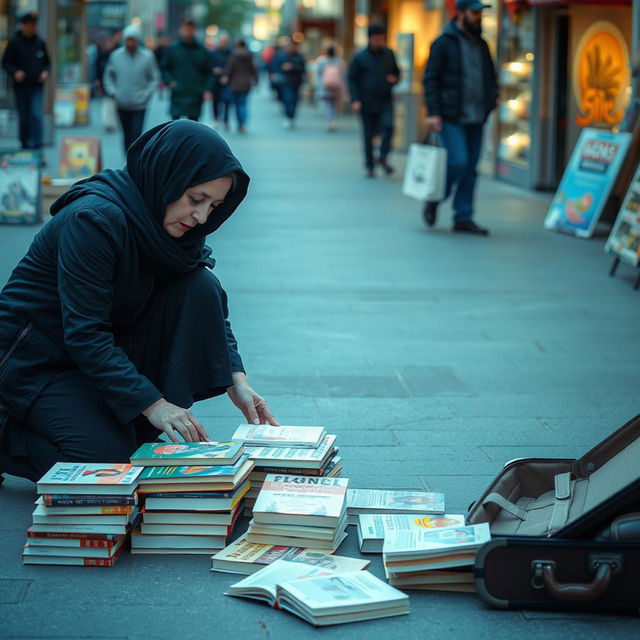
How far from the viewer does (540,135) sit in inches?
544

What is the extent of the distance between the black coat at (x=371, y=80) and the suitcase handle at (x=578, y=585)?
41.9 ft

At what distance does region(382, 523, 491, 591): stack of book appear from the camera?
327 cm

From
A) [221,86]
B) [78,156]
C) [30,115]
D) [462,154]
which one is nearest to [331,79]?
[221,86]

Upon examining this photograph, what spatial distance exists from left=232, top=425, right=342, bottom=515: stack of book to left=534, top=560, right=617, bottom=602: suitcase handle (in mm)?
877

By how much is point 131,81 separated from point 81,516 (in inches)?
465

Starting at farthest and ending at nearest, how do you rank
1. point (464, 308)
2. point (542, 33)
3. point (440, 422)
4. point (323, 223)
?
point (542, 33) < point (323, 223) < point (464, 308) < point (440, 422)

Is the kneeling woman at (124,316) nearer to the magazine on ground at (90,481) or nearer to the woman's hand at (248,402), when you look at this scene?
the woman's hand at (248,402)

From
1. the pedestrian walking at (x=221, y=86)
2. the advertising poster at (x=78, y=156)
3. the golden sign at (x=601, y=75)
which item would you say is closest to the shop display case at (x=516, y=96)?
the golden sign at (x=601, y=75)

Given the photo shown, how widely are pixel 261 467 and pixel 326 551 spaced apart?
396 millimetres

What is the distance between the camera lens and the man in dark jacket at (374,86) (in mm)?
15500

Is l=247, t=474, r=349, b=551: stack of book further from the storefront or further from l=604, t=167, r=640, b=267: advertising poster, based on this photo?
the storefront

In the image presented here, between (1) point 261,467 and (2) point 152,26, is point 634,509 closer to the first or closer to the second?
(1) point 261,467

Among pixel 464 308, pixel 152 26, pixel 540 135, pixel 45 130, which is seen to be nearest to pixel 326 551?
pixel 464 308

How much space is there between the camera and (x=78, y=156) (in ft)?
39.1
